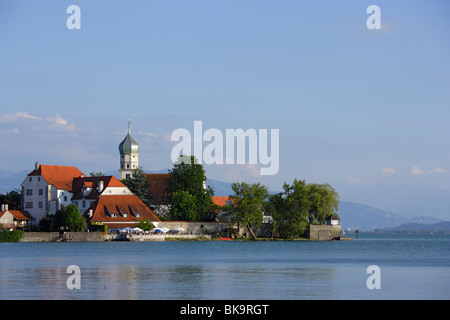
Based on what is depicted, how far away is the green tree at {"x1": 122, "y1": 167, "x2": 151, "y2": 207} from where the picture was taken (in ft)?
410

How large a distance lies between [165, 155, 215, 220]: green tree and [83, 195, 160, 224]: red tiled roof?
27.1ft

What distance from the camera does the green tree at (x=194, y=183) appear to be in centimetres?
11575

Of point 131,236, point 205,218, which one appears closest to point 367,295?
point 131,236

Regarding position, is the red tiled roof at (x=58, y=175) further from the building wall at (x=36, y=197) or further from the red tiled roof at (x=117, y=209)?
the red tiled roof at (x=117, y=209)

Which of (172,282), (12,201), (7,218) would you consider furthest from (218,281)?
(12,201)

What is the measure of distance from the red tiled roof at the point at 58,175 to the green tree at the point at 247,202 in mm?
26930

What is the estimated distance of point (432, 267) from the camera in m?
51.7

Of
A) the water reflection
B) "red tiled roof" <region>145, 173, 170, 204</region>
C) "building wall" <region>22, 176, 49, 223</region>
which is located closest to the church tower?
"red tiled roof" <region>145, 173, 170, 204</region>

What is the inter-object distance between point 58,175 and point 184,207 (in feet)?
71.9

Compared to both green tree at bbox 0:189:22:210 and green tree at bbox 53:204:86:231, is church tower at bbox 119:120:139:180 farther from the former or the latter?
green tree at bbox 53:204:86:231

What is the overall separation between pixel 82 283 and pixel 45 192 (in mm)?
81878

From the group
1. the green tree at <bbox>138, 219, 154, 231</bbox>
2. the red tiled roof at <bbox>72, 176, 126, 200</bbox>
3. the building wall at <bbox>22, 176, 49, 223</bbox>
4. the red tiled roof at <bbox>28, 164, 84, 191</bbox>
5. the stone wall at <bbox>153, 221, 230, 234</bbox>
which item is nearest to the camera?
the green tree at <bbox>138, 219, 154, 231</bbox>

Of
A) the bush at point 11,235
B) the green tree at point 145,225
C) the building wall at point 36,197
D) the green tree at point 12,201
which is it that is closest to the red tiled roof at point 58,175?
the building wall at point 36,197
